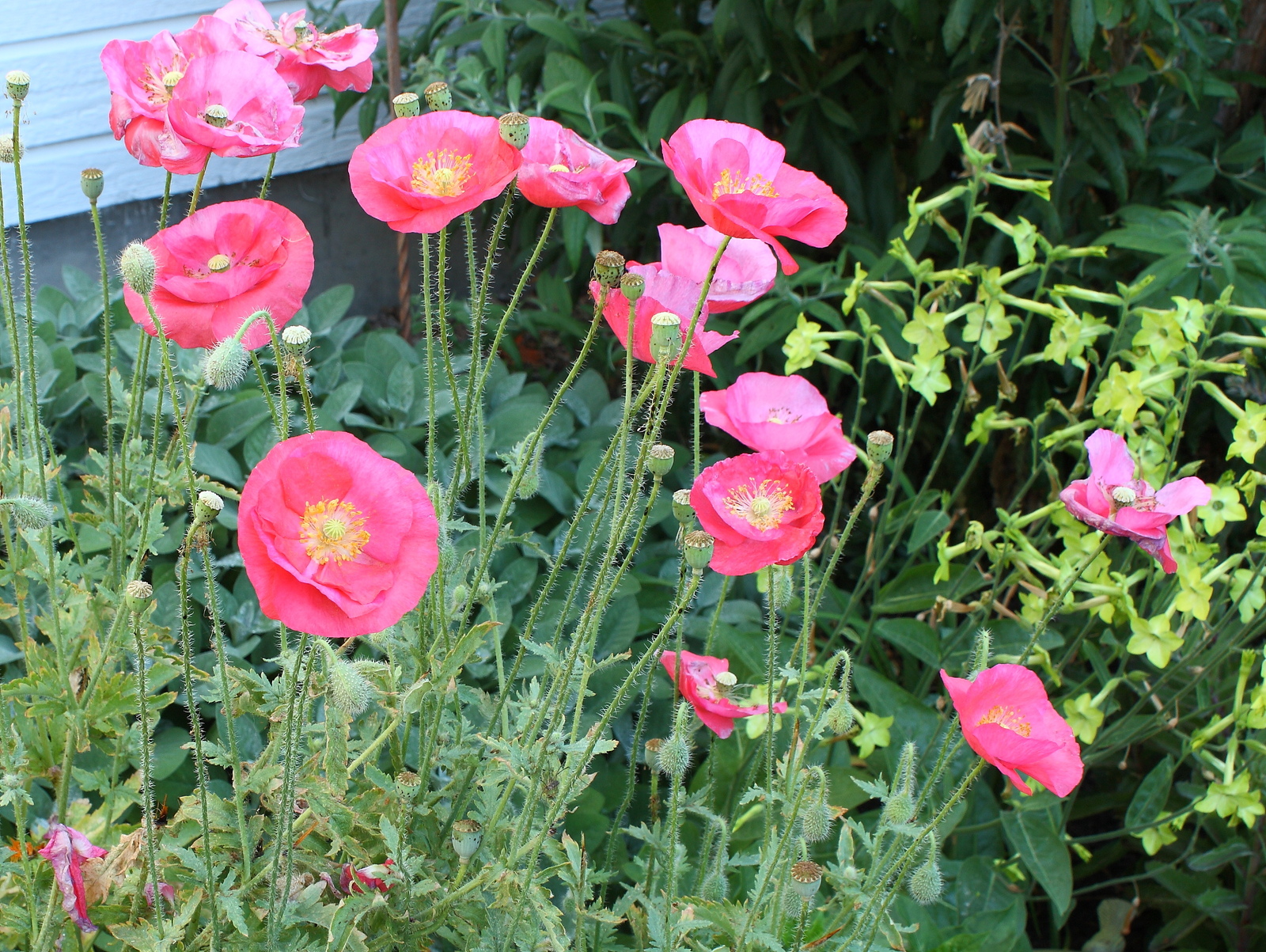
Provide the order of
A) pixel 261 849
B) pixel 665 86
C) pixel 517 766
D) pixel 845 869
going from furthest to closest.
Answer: pixel 665 86
pixel 261 849
pixel 845 869
pixel 517 766

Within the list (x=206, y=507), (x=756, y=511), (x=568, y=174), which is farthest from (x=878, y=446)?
(x=206, y=507)

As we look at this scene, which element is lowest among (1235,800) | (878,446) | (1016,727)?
(1235,800)

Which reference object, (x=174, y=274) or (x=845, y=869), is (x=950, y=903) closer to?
(x=845, y=869)

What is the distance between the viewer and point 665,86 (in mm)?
3090

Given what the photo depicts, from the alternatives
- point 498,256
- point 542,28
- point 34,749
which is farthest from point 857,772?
point 498,256

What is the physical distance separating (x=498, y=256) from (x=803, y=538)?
106 inches

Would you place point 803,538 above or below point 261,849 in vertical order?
above

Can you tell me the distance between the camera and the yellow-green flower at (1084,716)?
6.01ft

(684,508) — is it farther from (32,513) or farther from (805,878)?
(32,513)

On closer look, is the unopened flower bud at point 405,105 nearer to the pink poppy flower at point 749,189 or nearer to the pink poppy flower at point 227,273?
the pink poppy flower at point 227,273

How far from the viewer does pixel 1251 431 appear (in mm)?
1717

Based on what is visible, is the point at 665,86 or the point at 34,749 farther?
the point at 665,86

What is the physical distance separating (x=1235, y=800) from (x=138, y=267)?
167 centimetres

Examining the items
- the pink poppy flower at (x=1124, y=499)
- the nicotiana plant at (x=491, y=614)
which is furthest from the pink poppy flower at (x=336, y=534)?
the pink poppy flower at (x=1124, y=499)
